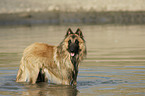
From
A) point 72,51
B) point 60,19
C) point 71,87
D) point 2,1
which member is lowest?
point 71,87

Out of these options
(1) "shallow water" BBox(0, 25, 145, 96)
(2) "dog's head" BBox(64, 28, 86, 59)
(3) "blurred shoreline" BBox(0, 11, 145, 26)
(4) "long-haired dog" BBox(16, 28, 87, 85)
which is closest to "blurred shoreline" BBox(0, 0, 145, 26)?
(3) "blurred shoreline" BBox(0, 11, 145, 26)

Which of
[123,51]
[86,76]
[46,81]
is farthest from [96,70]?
[123,51]

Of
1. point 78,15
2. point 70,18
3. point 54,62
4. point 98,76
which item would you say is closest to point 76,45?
point 54,62

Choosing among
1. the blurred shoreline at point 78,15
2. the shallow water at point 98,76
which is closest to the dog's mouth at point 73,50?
the shallow water at point 98,76

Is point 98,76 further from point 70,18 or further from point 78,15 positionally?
point 78,15

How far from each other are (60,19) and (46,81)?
3516cm

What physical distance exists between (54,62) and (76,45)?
40.4 inches

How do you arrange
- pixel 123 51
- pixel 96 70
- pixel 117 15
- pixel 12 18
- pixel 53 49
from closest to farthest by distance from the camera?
1. pixel 53 49
2. pixel 96 70
3. pixel 123 51
4. pixel 12 18
5. pixel 117 15

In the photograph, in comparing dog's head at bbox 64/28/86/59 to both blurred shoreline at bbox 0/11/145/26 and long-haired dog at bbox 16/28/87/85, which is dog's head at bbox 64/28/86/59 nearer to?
long-haired dog at bbox 16/28/87/85

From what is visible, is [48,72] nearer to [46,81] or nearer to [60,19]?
[46,81]

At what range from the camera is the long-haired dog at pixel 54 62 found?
36.7 ft

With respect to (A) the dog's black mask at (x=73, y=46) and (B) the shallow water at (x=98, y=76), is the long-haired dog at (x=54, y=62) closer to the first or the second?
(A) the dog's black mask at (x=73, y=46)

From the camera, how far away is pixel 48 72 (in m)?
11.7

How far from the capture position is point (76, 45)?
11.0 meters
